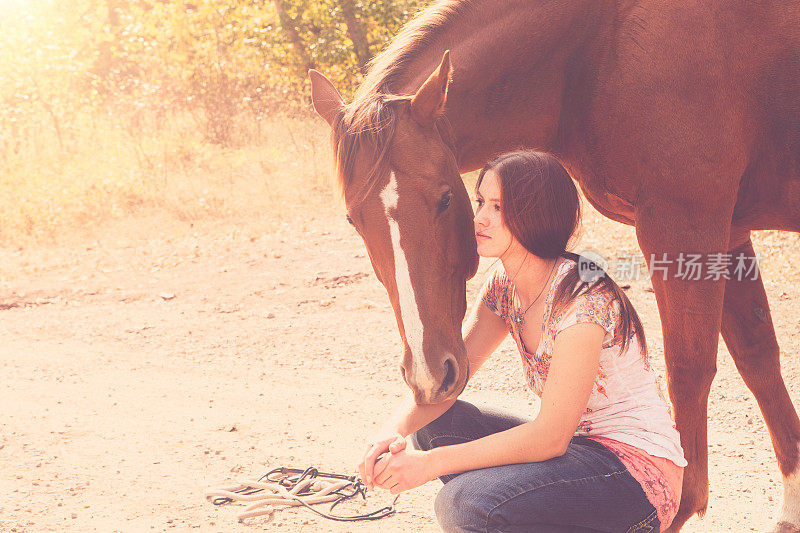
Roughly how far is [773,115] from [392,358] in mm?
2864


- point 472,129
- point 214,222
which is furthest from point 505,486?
point 214,222

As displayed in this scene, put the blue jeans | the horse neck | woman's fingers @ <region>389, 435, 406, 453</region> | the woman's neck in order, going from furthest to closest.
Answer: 1. the horse neck
2. the woman's neck
3. woman's fingers @ <region>389, 435, 406, 453</region>
4. the blue jeans

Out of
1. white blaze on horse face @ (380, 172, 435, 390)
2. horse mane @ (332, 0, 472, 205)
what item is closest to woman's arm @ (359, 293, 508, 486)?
white blaze on horse face @ (380, 172, 435, 390)

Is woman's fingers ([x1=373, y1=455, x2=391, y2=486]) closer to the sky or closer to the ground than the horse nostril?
closer to the ground

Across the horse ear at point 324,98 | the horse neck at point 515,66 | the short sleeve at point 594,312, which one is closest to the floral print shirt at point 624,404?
the short sleeve at point 594,312

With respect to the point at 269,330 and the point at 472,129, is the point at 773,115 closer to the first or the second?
the point at 472,129

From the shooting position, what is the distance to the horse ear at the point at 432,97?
90.6 inches

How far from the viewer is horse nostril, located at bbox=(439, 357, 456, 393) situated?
7.07ft

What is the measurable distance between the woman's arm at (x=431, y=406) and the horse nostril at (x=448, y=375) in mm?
64

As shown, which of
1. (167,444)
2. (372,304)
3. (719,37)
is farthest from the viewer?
(372,304)

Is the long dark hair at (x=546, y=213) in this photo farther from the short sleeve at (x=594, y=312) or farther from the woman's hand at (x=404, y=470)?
the woman's hand at (x=404, y=470)

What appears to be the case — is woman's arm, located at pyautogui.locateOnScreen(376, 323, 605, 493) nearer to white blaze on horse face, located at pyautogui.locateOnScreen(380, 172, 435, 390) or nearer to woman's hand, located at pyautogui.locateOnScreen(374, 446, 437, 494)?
woman's hand, located at pyautogui.locateOnScreen(374, 446, 437, 494)

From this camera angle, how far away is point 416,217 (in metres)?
2.22

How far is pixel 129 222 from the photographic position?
912 cm
